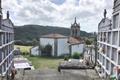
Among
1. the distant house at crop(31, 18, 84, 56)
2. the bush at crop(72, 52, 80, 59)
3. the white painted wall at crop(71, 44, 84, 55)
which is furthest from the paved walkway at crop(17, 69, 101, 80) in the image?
the distant house at crop(31, 18, 84, 56)

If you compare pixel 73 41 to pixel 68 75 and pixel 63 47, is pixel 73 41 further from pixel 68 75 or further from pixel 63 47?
pixel 68 75

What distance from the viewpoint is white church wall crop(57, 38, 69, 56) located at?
5506cm

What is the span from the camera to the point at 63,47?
183ft

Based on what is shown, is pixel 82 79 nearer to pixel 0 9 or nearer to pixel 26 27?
pixel 0 9

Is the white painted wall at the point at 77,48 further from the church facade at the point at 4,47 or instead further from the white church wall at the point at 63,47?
Result: the church facade at the point at 4,47

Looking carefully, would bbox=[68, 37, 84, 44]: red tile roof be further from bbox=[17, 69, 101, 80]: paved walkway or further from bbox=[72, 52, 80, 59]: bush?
bbox=[17, 69, 101, 80]: paved walkway

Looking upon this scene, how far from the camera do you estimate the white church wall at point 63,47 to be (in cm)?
5506

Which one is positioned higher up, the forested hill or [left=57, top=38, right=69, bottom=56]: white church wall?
the forested hill

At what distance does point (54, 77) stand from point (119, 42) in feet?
22.9

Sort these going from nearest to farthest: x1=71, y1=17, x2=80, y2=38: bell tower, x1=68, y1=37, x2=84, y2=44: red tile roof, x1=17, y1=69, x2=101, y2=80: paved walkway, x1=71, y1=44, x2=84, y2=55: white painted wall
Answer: x1=17, y1=69, x2=101, y2=80: paved walkway, x1=71, y1=44, x2=84, y2=55: white painted wall, x1=68, y1=37, x2=84, y2=44: red tile roof, x1=71, y1=17, x2=80, y2=38: bell tower

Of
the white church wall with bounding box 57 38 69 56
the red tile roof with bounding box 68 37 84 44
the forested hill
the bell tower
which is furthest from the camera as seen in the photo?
the forested hill

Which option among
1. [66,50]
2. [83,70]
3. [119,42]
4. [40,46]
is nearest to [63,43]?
[66,50]

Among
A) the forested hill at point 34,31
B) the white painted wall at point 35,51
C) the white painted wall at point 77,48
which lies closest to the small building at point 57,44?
the white painted wall at point 35,51

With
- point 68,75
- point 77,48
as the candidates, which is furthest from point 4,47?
point 77,48
